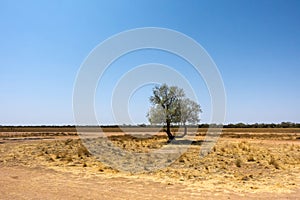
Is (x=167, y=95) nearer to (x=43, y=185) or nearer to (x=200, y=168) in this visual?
(x=200, y=168)

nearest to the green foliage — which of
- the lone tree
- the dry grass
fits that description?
the lone tree

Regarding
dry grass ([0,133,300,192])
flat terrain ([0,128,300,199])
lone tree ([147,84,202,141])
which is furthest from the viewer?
lone tree ([147,84,202,141])

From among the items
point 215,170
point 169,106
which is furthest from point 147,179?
point 169,106

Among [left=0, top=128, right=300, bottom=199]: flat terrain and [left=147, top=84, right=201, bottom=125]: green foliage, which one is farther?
[left=147, top=84, right=201, bottom=125]: green foliage

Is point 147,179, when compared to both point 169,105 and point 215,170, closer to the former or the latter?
point 215,170

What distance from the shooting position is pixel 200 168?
→ 16625 mm

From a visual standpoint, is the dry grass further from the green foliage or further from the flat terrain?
the green foliage

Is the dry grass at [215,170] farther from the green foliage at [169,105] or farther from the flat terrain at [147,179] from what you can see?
the green foliage at [169,105]

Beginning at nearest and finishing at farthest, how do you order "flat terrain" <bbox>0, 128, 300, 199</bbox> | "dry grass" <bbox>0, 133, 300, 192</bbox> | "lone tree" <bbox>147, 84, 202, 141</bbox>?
"flat terrain" <bbox>0, 128, 300, 199</bbox>, "dry grass" <bbox>0, 133, 300, 192</bbox>, "lone tree" <bbox>147, 84, 202, 141</bbox>

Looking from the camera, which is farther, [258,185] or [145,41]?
[145,41]

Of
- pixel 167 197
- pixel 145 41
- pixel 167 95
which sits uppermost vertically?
pixel 145 41

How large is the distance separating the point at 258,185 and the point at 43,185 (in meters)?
8.70

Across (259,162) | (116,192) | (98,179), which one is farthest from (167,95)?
(116,192)

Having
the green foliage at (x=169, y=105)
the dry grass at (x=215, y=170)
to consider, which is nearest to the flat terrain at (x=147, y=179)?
the dry grass at (x=215, y=170)
